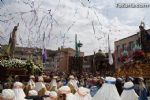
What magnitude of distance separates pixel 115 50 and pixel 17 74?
46.7 meters

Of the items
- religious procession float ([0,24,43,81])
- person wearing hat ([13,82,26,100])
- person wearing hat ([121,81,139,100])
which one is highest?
religious procession float ([0,24,43,81])

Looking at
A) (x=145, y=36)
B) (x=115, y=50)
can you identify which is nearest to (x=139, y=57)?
(x=145, y=36)

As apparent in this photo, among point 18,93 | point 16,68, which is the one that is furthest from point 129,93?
point 16,68

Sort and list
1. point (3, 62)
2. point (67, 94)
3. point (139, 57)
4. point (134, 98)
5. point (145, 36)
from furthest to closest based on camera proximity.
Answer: point (145, 36)
point (139, 57)
point (3, 62)
point (134, 98)
point (67, 94)


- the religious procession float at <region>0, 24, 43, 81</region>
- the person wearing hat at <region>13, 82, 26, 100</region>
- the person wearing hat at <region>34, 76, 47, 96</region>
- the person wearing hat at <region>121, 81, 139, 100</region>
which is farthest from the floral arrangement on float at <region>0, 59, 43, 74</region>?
the person wearing hat at <region>121, 81, 139, 100</region>

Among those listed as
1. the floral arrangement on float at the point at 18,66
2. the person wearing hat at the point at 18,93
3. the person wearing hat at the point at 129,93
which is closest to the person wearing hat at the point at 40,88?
the person wearing hat at the point at 18,93

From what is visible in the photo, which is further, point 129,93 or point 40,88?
point 40,88

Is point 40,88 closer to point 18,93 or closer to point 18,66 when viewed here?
point 18,93

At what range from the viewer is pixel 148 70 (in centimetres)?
1492

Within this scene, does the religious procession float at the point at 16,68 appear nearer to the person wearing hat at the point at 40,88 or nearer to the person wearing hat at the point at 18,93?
the person wearing hat at the point at 40,88

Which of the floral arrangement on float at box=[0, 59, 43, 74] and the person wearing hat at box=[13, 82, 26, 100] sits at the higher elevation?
the floral arrangement on float at box=[0, 59, 43, 74]

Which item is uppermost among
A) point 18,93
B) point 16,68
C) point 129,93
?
point 16,68

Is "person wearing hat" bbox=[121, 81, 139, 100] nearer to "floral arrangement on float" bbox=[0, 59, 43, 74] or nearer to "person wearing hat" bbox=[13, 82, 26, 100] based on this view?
"person wearing hat" bbox=[13, 82, 26, 100]

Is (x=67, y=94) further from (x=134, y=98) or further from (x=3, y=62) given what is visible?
(x=3, y=62)
